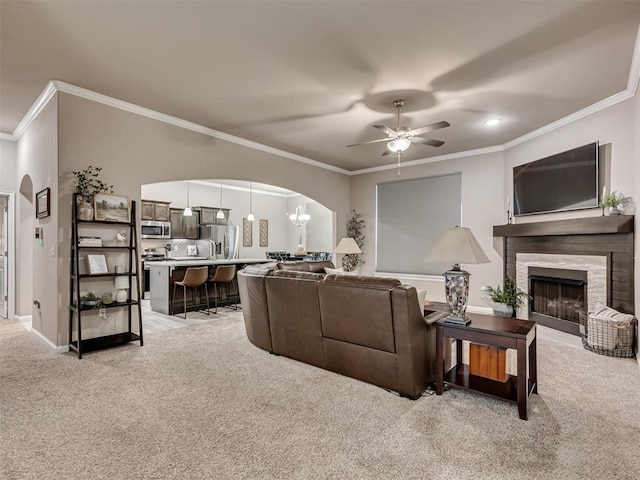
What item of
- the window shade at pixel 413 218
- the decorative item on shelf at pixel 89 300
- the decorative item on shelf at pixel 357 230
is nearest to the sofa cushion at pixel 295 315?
the decorative item on shelf at pixel 89 300

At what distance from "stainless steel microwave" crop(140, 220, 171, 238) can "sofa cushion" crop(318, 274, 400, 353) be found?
22.4 ft

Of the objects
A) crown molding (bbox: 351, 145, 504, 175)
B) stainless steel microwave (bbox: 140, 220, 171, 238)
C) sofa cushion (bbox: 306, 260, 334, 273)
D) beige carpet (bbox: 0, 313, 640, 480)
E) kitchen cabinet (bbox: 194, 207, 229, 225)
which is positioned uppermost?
crown molding (bbox: 351, 145, 504, 175)

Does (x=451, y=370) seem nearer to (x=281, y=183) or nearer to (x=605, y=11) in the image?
(x=605, y=11)

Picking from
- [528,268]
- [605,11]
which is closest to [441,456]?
[605,11]

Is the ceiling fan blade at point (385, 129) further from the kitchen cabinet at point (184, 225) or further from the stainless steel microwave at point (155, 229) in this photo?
the kitchen cabinet at point (184, 225)

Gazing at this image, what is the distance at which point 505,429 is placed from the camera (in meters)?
2.28

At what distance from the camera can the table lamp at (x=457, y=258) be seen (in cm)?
269

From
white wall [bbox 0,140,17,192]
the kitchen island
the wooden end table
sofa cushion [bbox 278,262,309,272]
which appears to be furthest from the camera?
the kitchen island

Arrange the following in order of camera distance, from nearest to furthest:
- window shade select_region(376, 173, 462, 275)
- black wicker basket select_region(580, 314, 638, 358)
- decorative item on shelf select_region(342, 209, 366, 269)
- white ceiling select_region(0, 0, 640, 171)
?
white ceiling select_region(0, 0, 640, 171) → black wicker basket select_region(580, 314, 638, 358) → window shade select_region(376, 173, 462, 275) → decorative item on shelf select_region(342, 209, 366, 269)

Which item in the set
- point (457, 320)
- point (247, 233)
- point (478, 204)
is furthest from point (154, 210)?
point (457, 320)

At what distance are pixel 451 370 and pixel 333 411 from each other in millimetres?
1137

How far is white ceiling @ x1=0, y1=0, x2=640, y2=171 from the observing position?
2.64 metres

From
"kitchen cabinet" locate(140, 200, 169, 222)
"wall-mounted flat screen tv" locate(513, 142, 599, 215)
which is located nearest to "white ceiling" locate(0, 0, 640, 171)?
"wall-mounted flat screen tv" locate(513, 142, 599, 215)

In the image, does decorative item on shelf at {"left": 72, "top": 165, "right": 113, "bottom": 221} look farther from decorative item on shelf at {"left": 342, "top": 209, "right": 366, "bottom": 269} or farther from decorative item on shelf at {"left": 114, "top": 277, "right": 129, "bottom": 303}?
decorative item on shelf at {"left": 342, "top": 209, "right": 366, "bottom": 269}
